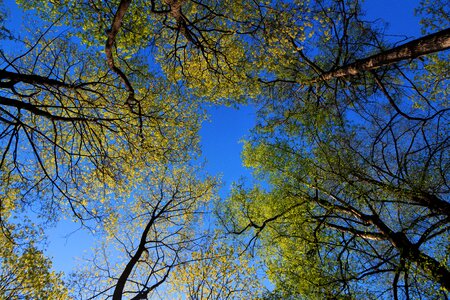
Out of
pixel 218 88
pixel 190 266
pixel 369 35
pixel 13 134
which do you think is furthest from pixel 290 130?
pixel 13 134

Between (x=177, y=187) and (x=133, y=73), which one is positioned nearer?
(x=133, y=73)

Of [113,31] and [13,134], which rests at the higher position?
[113,31]

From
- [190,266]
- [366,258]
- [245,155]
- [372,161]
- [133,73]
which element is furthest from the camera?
[245,155]

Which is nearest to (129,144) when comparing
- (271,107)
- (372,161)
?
(271,107)

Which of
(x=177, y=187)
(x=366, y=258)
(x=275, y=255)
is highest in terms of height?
(x=177, y=187)

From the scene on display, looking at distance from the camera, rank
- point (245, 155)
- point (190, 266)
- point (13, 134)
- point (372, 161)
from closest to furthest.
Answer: point (13, 134) → point (372, 161) → point (190, 266) → point (245, 155)

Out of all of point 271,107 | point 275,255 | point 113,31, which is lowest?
point 275,255

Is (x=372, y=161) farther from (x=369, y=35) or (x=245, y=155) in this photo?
(x=245, y=155)

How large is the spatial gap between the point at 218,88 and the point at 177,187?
531 cm

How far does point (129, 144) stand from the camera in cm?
998

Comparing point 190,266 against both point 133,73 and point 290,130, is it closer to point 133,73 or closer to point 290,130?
point 290,130

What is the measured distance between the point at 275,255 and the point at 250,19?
30.4ft

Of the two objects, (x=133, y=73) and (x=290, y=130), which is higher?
(x=133, y=73)

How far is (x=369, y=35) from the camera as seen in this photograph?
10.2 metres
